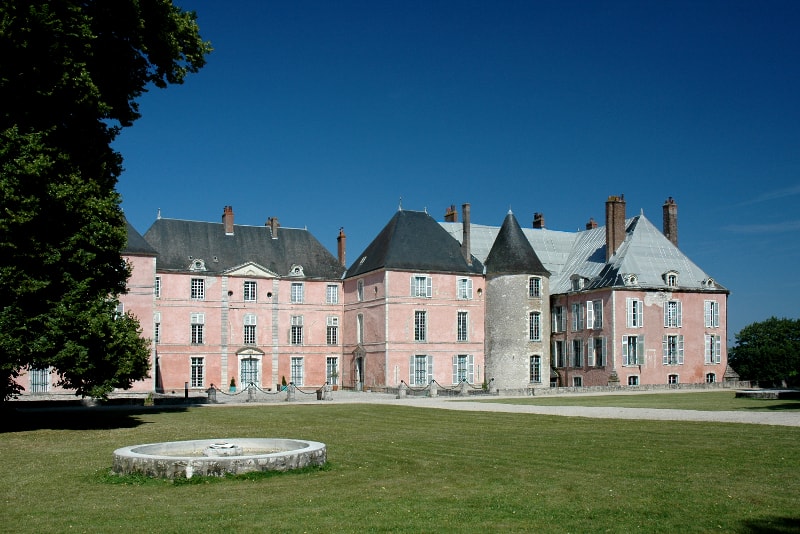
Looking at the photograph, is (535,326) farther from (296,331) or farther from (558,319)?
(296,331)

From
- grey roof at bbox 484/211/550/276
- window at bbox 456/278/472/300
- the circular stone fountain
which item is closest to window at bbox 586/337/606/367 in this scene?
grey roof at bbox 484/211/550/276

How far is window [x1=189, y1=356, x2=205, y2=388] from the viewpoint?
131ft

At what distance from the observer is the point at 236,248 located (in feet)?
137

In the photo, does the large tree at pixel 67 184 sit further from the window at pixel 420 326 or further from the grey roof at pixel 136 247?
the window at pixel 420 326

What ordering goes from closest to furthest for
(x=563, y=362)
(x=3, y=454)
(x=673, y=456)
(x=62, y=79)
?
(x=673, y=456) < (x=3, y=454) < (x=62, y=79) < (x=563, y=362)

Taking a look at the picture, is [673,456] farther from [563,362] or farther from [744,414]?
[563,362]

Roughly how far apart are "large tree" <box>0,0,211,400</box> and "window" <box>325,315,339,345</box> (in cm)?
2470

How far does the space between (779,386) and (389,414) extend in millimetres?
24978

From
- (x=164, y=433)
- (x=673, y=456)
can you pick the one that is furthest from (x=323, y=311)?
(x=673, y=456)

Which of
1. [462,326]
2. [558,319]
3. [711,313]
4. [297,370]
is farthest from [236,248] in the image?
[711,313]

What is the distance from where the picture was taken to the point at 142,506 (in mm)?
8492

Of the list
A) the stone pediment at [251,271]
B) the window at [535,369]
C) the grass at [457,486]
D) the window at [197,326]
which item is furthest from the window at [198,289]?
the grass at [457,486]

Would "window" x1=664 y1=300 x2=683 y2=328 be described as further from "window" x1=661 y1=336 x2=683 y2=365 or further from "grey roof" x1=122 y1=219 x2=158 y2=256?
"grey roof" x1=122 y1=219 x2=158 y2=256

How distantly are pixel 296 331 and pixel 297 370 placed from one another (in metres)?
1.92
